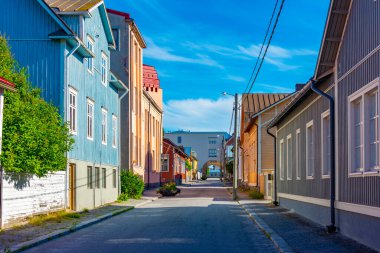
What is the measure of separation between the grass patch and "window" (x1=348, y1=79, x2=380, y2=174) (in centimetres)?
890

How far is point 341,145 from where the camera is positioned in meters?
13.2

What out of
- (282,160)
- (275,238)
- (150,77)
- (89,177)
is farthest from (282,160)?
(150,77)

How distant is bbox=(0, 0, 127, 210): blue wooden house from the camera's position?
20641 millimetres

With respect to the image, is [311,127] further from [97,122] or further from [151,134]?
[151,134]

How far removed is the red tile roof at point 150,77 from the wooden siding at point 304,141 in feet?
98.0

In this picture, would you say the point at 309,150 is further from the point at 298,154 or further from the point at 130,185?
the point at 130,185

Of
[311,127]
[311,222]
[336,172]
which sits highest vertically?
[311,127]

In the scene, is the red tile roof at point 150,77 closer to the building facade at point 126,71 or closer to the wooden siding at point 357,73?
the building facade at point 126,71

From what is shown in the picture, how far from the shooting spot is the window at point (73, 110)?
2145 cm

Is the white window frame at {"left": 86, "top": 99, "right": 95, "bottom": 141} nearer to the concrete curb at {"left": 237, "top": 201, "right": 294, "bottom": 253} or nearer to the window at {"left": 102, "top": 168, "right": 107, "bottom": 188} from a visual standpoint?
the window at {"left": 102, "top": 168, "right": 107, "bottom": 188}

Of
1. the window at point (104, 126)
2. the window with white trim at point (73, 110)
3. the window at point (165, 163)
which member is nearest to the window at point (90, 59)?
the window with white trim at point (73, 110)

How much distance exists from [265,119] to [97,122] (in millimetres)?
17327

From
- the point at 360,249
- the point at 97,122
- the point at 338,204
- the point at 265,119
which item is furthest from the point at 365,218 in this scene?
the point at 265,119

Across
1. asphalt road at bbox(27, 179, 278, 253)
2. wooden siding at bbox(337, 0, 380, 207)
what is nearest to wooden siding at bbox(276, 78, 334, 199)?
wooden siding at bbox(337, 0, 380, 207)
